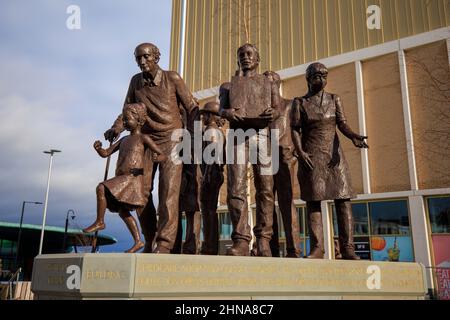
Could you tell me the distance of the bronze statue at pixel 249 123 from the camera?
5.04 m

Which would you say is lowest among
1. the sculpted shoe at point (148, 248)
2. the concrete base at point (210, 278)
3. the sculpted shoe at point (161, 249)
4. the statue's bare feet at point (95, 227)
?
the concrete base at point (210, 278)

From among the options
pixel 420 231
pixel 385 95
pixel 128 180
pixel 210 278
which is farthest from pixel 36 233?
pixel 210 278

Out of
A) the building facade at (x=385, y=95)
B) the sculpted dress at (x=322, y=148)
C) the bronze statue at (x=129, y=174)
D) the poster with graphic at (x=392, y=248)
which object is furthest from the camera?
the poster with graphic at (x=392, y=248)

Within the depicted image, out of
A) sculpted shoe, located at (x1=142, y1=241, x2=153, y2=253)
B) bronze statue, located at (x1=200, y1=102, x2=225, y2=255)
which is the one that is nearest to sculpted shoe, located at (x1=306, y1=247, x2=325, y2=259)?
bronze statue, located at (x1=200, y1=102, x2=225, y2=255)

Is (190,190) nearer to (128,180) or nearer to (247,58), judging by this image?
(128,180)

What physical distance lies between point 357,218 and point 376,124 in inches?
173

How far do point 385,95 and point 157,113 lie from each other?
16163 mm

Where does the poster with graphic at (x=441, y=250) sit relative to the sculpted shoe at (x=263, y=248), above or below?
above

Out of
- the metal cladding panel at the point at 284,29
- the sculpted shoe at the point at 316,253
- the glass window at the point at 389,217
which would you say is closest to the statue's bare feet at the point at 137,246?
the sculpted shoe at the point at 316,253

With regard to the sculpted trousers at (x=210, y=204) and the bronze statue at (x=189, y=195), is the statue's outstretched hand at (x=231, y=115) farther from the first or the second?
the sculpted trousers at (x=210, y=204)

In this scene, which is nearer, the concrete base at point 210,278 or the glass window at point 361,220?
the concrete base at point 210,278

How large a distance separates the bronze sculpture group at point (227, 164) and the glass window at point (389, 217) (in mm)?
13526

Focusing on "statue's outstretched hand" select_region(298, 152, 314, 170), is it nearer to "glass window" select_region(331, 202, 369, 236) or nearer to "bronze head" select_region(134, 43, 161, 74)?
"bronze head" select_region(134, 43, 161, 74)
